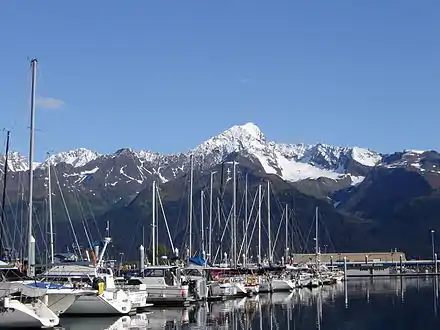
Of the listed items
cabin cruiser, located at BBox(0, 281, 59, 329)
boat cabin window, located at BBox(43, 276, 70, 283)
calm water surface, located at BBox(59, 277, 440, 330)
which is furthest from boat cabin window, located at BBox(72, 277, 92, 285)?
cabin cruiser, located at BBox(0, 281, 59, 329)

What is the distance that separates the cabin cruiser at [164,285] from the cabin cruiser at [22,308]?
2196 cm

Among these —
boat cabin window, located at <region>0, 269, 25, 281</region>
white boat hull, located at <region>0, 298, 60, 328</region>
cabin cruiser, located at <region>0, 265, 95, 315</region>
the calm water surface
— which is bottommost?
the calm water surface

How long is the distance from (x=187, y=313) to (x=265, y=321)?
782cm

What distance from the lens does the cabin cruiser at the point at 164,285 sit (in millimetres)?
71812

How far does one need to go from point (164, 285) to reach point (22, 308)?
26022 millimetres

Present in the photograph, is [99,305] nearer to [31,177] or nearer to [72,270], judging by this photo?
[72,270]

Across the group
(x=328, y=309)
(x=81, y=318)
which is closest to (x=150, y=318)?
(x=81, y=318)

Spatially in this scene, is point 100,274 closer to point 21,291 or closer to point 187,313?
point 187,313

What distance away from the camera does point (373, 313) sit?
70.4 metres

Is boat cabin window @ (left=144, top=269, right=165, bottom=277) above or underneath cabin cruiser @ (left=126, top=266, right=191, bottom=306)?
above

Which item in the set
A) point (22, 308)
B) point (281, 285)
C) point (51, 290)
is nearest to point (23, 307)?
point (22, 308)

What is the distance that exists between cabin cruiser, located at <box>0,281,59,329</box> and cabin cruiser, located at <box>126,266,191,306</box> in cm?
2196

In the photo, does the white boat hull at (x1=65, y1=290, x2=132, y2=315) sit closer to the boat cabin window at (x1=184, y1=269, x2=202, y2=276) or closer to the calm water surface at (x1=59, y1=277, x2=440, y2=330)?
the calm water surface at (x1=59, y1=277, x2=440, y2=330)

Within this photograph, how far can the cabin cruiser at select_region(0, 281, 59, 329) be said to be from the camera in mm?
47312
